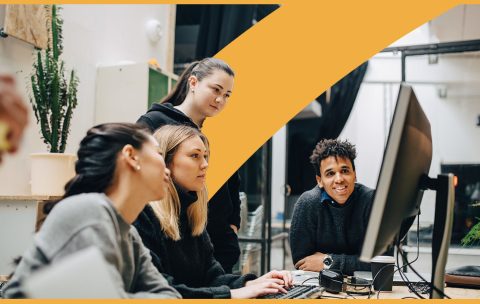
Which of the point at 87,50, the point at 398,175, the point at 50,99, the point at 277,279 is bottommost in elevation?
the point at 277,279

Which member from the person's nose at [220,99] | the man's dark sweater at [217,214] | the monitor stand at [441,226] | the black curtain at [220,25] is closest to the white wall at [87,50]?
the black curtain at [220,25]

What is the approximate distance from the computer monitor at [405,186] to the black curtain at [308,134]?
5.37m

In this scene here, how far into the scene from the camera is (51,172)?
8.86 feet

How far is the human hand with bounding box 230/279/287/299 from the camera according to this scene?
1.45 meters

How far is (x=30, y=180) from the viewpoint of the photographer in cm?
298

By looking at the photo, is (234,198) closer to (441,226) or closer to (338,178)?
(338,178)

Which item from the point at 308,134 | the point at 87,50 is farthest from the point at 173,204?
the point at 308,134

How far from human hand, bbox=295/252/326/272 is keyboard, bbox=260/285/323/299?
2.02 ft

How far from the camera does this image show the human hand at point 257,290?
4.75 feet

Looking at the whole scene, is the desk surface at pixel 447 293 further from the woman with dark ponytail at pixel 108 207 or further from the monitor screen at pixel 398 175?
the woman with dark ponytail at pixel 108 207

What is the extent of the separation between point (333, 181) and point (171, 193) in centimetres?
106

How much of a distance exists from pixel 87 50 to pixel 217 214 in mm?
1865

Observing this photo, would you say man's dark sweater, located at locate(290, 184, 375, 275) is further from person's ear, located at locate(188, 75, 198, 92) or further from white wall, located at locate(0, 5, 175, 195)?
white wall, located at locate(0, 5, 175, 195)

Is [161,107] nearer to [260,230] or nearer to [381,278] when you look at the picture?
[381,278]
